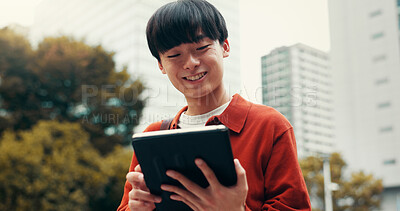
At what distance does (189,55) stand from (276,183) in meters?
0.40

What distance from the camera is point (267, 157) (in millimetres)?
887

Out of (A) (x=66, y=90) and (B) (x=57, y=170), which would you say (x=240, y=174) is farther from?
(A) (x=66, y=90)

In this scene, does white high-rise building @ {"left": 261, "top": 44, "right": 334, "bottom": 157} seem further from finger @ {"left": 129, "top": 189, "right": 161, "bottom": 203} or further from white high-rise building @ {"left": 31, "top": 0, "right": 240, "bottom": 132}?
finger @ {"left": 129, "top": 189, "right": 161, "bottom": 203}

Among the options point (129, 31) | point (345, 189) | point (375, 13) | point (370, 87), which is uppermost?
point (375, 13)

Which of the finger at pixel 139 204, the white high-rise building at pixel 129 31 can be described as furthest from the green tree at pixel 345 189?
the finger at pixel 139 204

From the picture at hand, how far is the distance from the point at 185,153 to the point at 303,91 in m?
8.04

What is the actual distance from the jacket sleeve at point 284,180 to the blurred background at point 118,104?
2.04m

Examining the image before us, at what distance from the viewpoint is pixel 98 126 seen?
1001 cm

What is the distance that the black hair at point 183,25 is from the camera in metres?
0.98

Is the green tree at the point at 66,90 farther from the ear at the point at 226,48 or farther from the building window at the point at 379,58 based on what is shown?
the building window at the point at 379,58

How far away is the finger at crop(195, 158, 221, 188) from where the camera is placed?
2.28 feet

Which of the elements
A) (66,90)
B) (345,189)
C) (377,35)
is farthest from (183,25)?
(377,35)

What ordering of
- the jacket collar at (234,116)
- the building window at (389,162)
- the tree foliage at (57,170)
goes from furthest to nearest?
the building window at (389,162) < the tree foliage at (57,170) < the jacket collar at (234,116)

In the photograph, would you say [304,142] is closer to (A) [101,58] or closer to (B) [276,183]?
(A) [101,58]
